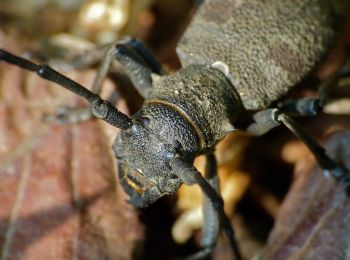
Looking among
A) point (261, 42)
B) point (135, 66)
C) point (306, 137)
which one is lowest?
point (135, 66)

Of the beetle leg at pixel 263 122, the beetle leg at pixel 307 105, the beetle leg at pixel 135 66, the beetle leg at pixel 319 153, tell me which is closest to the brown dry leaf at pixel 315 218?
the beetle leg at pixel 319 153

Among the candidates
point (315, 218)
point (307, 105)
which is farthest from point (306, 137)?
point (315, 218)

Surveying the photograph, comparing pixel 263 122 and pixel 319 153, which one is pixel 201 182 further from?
pixel 319 153

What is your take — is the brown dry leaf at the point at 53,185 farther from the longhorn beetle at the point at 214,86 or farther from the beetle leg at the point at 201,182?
the beetle leg at the point at 201,182

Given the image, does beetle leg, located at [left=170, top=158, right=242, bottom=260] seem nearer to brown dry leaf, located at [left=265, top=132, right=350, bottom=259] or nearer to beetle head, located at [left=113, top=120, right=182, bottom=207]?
beetle head, located at [left=113, top=120, right=182, bottom=207]

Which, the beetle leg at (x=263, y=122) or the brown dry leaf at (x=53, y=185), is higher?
the beetle leg at (x=263, y=122)

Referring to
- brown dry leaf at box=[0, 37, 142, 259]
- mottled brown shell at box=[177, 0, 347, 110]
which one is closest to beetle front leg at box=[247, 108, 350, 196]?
mottled brown shell at box=[177, 0, 347, 110]
